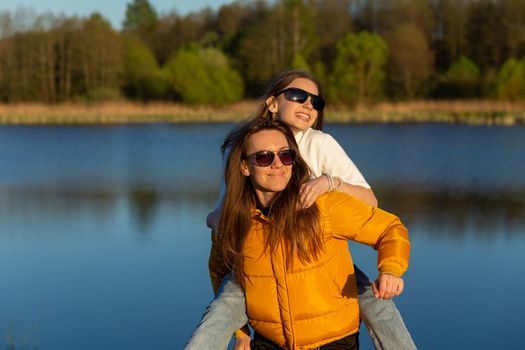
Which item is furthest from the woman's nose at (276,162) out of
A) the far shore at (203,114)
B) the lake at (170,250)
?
the far shore at (203,114)

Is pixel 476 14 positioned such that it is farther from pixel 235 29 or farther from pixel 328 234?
pixel 328 234

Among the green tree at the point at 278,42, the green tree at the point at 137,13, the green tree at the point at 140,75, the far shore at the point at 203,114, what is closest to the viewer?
the far shore at the point at 203,114

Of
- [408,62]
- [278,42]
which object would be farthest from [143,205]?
[278,42]

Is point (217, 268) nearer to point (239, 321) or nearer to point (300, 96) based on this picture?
point (239, 321)

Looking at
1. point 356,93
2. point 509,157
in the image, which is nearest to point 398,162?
point 509,157

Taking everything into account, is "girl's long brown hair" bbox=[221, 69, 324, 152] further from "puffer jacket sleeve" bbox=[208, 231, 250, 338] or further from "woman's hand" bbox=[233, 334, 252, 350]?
"woman's hand" bbox=[233, 334, 252, 350]

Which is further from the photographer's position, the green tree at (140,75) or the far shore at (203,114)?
the green tree at (140,75)

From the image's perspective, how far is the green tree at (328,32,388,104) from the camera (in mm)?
39531

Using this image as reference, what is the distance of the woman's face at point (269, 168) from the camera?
2590mm

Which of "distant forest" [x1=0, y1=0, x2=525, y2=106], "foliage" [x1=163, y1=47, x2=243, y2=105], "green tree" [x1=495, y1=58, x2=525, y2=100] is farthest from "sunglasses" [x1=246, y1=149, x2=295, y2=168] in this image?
"foliage" [x1=163, y1=47, x2=243, y2=105]

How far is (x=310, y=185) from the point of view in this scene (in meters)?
2.54

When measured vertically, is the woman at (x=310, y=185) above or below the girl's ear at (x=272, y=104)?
below

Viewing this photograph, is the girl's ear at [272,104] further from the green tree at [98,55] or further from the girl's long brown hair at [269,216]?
the green tree at [98,55]

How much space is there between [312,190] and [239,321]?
0.49 metres
